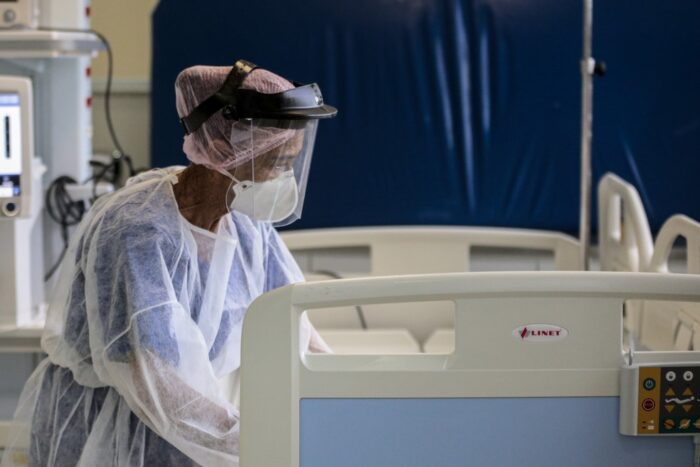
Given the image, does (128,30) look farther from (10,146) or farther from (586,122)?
(586,122)

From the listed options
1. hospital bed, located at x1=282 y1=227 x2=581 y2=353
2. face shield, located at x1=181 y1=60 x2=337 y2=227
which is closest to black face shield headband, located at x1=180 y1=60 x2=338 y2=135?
face shield, located at x1=181 y1=60 x2=337 y2=227

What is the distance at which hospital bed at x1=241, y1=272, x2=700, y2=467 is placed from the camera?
1.46 m

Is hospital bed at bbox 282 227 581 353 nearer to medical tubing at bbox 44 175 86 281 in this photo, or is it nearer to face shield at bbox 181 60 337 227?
medical tubing at bbox 44 175 86 281

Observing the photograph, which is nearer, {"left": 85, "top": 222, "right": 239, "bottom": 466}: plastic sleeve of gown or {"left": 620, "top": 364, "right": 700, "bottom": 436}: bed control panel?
{"left": 620, "top": 364, "right": 700, "bottom": 436}: bed control panel

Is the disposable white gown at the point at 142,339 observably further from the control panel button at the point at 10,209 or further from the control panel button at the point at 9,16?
the control panel button at the point at 9,16

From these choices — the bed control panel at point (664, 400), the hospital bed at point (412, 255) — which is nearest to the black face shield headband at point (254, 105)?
the bed control panel at point (664, 400)

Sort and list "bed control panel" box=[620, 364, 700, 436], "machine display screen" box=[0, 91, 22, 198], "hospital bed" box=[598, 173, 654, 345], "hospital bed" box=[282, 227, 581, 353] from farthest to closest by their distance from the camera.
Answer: "hospital bed" box=[282, 227, 581, 353]
"hospital bed" box=[598, 173, 654, 345]
"machine display screen" box=[0, 91, 22, 198]
"bed control panel" box=[620, 364, 700, 436]

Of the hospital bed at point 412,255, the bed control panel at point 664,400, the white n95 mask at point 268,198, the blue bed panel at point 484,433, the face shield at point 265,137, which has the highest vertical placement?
the face shield at point 265,137

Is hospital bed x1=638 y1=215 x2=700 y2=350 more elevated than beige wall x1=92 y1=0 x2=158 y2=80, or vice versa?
beige wall x1=92 y1=0 x2=158 y2=80

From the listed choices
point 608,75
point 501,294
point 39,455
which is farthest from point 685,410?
point 608,75

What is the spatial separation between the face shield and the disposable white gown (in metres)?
0.11

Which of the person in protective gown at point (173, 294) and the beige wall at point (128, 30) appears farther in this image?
the beige wall at point (128, 30)

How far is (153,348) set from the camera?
5.41ft

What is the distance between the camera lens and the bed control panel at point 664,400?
1446 mm
